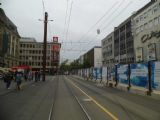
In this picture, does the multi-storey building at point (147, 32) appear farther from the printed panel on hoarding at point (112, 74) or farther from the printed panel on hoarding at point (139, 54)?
the printed panel on hoarding at point (112, 74)

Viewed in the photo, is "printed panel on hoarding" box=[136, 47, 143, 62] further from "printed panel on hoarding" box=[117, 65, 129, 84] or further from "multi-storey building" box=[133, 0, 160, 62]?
"printed panel on hoarding" box=[117, 65, 129, 84]

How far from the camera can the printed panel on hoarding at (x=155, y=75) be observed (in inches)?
705

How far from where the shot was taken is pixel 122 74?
27.3m

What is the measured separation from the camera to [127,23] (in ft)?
292

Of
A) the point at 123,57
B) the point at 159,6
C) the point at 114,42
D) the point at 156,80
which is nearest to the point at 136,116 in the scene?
the point at 156,80

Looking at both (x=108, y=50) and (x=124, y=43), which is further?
(x=108, y=50)

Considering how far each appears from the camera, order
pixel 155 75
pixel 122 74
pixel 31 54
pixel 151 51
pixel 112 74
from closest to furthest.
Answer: pixel 155 75, pixel 122 74, pixel 112 74, pixel 151 51, pixel 31 54

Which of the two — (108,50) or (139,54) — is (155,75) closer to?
(139,54)

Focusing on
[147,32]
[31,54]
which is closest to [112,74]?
[147,32]

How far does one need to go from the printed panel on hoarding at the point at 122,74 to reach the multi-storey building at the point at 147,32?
37.6m

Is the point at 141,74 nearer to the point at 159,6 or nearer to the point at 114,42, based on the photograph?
the point at 159,6

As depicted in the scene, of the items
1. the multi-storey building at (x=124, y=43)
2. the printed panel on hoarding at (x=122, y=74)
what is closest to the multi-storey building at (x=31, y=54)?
the multi-storey building at (x=124, y=43)

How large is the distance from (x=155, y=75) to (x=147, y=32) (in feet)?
184

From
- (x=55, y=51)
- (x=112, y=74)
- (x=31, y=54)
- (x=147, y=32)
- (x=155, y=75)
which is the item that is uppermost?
(x=147, y=32)
